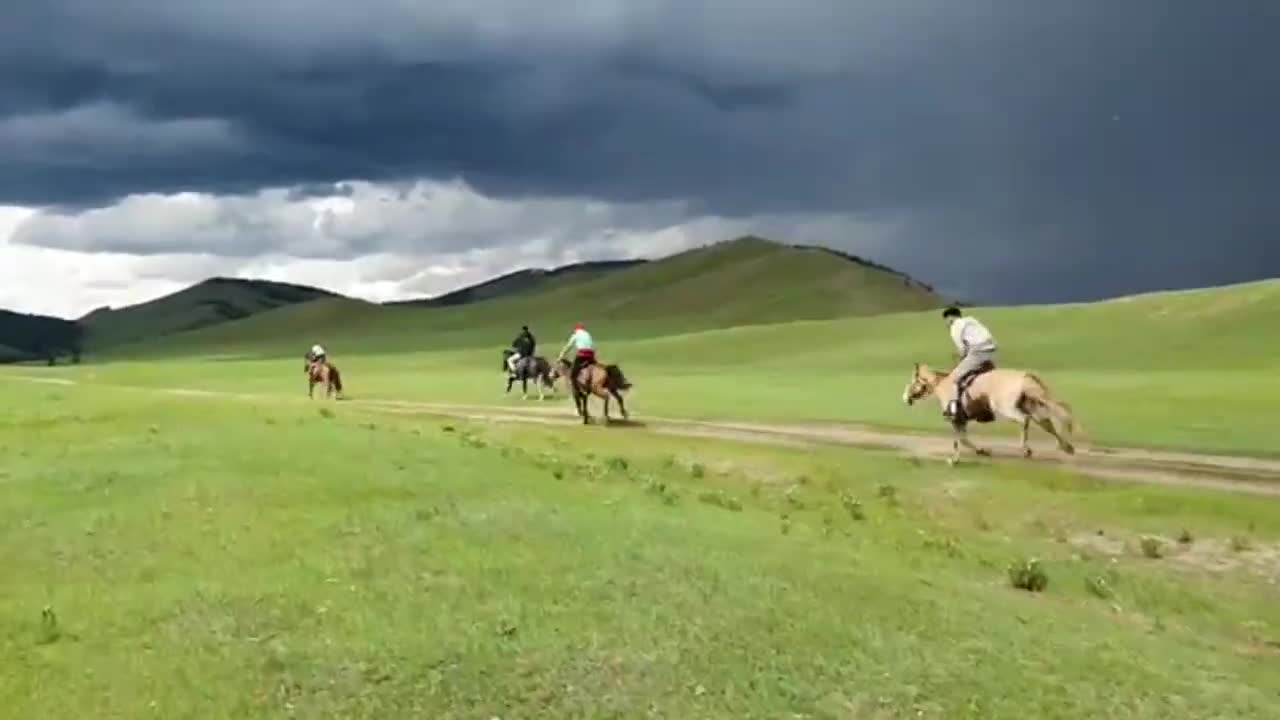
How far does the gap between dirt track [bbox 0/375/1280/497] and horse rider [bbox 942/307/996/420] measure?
3.89 feet

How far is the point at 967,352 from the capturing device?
1261 inches

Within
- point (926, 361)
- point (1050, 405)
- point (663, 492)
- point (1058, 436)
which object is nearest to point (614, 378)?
point (1050, 405)

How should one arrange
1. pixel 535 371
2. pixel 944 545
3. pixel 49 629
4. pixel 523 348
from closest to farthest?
pixel 49 629
pixel 944 545
pixel 535 371
pixel 523 348

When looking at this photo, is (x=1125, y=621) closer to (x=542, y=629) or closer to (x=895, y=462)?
(x=542, y=629)

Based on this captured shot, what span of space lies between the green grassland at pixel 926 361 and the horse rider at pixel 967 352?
15.8 ft

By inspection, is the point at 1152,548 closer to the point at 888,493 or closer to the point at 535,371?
the point at 888,493

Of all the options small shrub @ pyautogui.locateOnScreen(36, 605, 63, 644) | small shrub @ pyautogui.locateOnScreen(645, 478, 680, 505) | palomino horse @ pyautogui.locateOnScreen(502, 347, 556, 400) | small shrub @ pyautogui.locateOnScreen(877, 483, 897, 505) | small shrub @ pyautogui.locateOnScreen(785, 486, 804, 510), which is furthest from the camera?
palomino horse @ pyautogui.locateOnScreen(502, 347, 556, 400)

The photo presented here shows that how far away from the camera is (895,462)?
100ft

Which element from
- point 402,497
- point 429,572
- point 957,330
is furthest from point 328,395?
point 429,572

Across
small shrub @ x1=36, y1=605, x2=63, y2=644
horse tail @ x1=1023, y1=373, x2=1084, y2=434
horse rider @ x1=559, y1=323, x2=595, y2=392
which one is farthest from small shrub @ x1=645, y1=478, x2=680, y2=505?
horse rider @ x1=559, y1=323, x2=595, y2=392

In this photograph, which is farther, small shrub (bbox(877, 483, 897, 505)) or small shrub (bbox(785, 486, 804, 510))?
small shrub (bbox(877, 483, 897, 505))

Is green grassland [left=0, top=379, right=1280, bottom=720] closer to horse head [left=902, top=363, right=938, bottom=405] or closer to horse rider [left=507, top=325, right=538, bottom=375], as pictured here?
horse head [left=902, top=363, right=938, bottom=405]

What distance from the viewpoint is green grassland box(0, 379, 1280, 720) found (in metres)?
11.6

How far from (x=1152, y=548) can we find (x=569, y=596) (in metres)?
11.3
